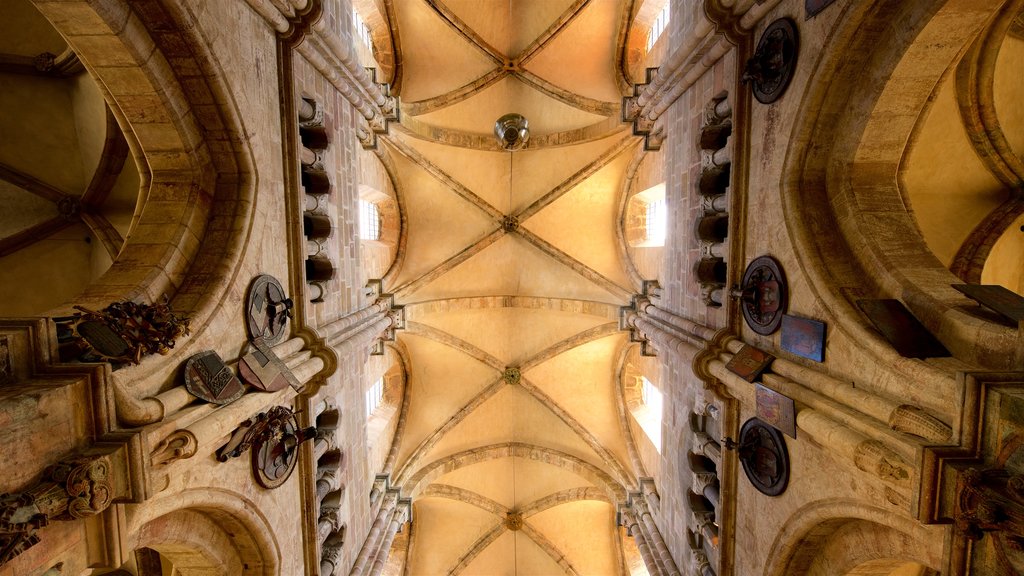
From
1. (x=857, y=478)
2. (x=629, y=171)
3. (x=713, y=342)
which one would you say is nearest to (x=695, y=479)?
(x=713, y=342)

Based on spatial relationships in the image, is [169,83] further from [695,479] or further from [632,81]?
[632,81]

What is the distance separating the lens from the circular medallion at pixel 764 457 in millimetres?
5781

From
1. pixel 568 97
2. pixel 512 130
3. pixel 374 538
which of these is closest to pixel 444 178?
pixel 512 130

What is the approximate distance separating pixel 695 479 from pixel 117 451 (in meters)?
7.73

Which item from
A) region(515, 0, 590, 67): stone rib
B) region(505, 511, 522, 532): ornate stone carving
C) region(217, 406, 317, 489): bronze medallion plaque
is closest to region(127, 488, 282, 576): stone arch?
region(217, 406, 317, 489): bronze medallion plaque

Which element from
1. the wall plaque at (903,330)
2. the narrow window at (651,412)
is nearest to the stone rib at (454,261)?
the narrow window at (651,412)

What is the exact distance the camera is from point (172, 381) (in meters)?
4.66

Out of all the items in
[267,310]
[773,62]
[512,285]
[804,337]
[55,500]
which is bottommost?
[55,500]

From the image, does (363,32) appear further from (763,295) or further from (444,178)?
(763,295)

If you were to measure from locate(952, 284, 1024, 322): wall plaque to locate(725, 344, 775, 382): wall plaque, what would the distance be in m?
2.14

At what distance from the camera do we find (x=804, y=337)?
5.32 m

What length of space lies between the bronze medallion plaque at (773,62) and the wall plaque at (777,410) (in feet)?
11.9

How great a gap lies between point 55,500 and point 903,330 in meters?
6.73

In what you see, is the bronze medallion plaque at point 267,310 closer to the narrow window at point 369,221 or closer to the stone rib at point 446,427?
the narrow window at point 369,221
